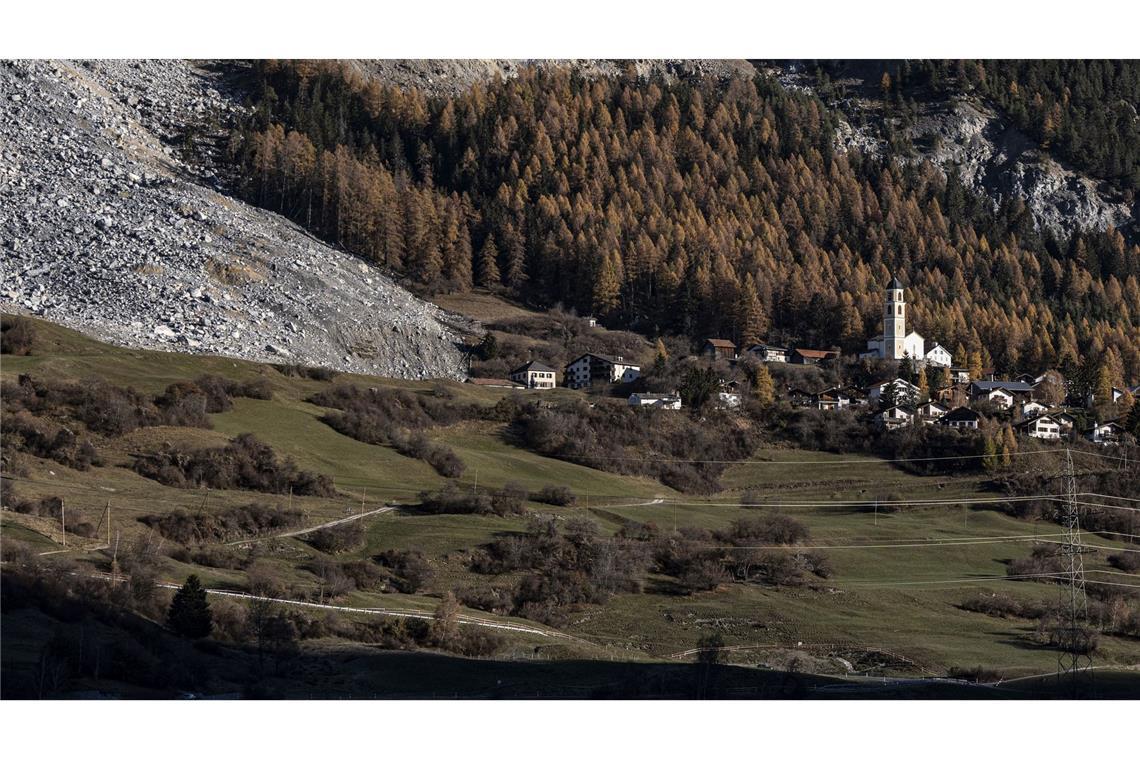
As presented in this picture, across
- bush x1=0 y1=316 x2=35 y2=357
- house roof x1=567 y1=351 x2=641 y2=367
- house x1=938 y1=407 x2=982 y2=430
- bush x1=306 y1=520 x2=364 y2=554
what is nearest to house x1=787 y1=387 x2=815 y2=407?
house x1=938 y1=407 x2=982 y2=430

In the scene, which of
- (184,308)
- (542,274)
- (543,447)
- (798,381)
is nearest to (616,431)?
(543,447)

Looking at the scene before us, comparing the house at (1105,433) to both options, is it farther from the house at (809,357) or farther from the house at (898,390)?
the house at (809,357)

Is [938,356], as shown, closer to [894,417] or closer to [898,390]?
[898,390]

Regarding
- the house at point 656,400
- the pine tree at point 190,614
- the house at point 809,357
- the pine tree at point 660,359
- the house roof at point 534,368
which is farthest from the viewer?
the house at point 809,357

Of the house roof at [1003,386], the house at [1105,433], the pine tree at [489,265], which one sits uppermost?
the pine tree at [489,265]

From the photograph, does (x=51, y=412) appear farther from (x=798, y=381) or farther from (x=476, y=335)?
(x=798, y=381)

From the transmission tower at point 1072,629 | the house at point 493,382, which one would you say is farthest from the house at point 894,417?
the transmission tower at point 1072,629
